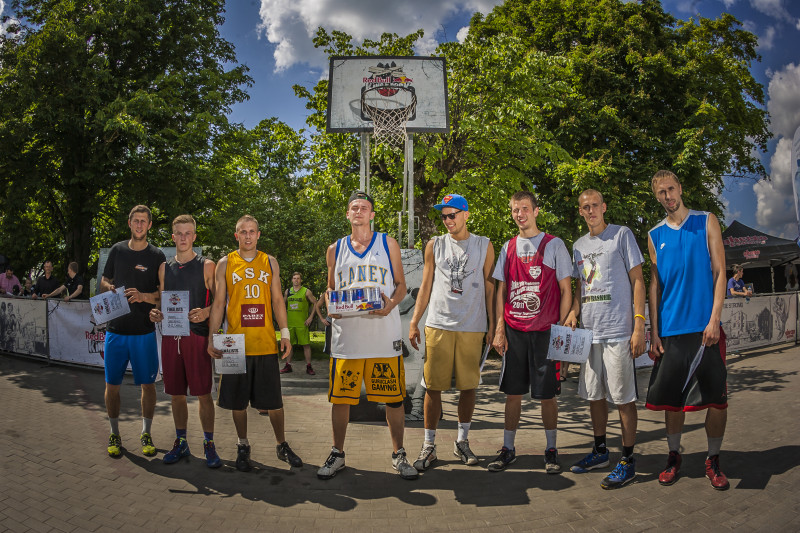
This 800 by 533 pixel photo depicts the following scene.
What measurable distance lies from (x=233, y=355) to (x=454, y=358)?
6.25 feet

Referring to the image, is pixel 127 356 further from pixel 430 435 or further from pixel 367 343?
pixel 430 435

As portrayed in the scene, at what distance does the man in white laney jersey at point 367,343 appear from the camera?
4258 mm

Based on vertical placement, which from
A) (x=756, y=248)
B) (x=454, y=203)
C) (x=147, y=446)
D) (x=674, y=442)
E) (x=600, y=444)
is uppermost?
(x=756, y=248)

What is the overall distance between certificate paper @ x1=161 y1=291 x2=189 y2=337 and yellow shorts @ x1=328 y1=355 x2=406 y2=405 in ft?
4.65

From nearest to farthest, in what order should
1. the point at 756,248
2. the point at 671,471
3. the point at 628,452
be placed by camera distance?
the point at 671,471, the point at 628,452, the point at 756,248

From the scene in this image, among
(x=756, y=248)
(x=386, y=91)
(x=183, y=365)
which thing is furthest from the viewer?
(x=756, y=248)

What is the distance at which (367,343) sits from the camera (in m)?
4.27

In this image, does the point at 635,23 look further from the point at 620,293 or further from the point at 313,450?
the point at 313,450

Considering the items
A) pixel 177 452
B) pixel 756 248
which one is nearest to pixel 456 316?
pixel 177 452

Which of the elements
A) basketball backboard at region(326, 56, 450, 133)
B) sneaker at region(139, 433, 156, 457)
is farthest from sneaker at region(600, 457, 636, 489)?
basketball backboard at region(326, 56, 450, 133)

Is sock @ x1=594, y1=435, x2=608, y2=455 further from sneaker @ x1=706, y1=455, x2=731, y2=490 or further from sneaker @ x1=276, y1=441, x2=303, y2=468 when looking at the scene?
sneaker @ x1=276, y1=441, x2=303, y2=468

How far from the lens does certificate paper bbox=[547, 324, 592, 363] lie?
411 cm

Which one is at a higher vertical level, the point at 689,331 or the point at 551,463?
the point at 689,331

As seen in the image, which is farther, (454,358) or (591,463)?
(454,358)
